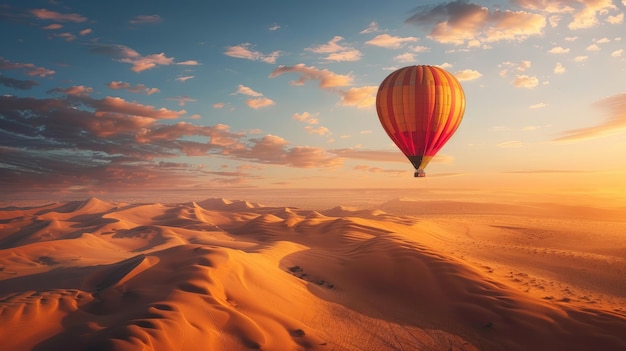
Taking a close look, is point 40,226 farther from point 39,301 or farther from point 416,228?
point 416,228

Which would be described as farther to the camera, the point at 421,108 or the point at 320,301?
the point at 421,108

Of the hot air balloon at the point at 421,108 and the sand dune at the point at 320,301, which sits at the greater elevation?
the hot air balloon at the point at 421,108

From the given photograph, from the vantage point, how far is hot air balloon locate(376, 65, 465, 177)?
29.4 meters

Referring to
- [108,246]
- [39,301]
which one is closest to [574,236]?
[39,301]

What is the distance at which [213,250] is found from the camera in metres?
24.9

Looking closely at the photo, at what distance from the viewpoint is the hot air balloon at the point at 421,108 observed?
29406 millimetres

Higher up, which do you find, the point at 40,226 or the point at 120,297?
the point at 120,297

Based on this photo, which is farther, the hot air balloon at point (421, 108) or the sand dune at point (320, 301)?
the hot air balloon at point (421, 108)

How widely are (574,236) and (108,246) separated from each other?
217 ft

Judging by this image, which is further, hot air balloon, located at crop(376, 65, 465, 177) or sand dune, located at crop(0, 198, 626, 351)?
hot air balloon, located at crop(376, 65, 465, 177)

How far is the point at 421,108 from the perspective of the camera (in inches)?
1156

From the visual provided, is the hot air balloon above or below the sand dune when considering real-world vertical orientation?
above

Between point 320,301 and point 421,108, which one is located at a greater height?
point 421,108

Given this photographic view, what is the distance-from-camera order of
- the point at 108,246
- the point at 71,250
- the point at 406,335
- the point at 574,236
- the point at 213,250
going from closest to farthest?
1. the point at 406,335
2. the point at 213,250
3. the point at 71,250
4. the point at 108,246
5. the point at 574,236
